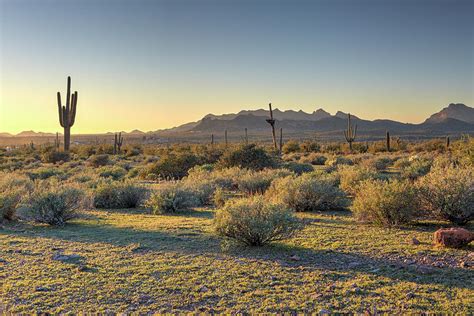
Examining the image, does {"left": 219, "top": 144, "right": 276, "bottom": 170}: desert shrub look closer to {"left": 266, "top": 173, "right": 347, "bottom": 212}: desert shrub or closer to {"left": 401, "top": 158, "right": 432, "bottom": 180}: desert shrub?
{"left": 401, "top": 158, "right": 432, "bottom": 180}: desert shrub

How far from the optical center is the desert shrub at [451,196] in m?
8.43

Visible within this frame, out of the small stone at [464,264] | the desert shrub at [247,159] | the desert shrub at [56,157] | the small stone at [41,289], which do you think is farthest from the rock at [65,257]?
the desert shrub at [56,157]

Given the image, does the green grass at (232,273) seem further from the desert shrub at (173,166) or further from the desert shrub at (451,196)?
the desert shrub at (173,166)

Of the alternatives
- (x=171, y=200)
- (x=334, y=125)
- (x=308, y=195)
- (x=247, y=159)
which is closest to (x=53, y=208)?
(x=171, y=200)

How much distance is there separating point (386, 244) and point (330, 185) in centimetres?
397

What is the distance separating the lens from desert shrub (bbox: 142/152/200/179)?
72.1 ft

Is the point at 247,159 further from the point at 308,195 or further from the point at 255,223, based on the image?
the point at 255,223

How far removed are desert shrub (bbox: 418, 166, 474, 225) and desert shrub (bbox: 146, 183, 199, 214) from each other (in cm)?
585

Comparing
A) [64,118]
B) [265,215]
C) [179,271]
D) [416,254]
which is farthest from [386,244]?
[64,118]

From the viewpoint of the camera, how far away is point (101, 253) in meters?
7.12

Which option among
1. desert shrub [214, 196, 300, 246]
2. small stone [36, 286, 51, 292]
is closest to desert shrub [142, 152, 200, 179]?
desert shrub [214, 196, 300, 246]

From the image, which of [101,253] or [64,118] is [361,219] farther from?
[64,118]

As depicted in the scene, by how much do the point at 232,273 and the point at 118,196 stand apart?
741cm

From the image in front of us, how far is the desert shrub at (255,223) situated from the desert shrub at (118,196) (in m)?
5.78
